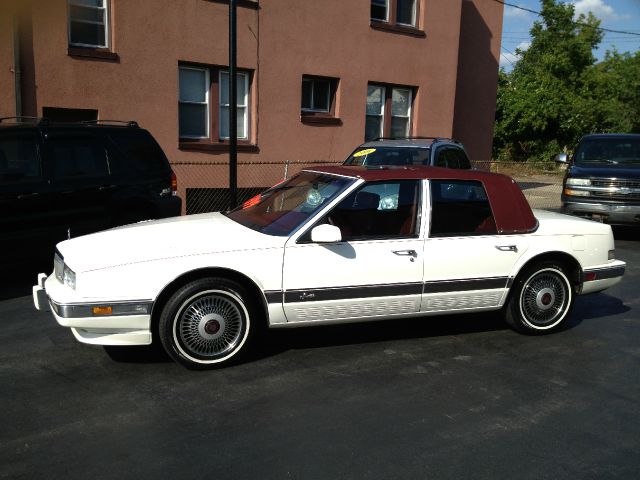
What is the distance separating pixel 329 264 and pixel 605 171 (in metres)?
8.63

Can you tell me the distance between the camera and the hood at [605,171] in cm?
1159

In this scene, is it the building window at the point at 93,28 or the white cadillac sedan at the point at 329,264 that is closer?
the white cadillac sedan at the point at 329,264

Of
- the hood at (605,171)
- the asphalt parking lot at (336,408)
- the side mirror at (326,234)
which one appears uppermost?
the hood at (605,171)

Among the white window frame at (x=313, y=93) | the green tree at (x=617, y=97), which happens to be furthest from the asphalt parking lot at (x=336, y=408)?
the green tree at (x=617, y=97)

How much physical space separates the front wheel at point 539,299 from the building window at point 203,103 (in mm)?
9160

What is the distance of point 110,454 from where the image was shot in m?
3.54

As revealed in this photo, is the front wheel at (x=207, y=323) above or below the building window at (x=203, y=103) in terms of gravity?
below

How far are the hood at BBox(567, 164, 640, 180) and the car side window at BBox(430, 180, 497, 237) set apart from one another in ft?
23.2

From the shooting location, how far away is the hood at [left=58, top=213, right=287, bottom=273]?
4.70 metres

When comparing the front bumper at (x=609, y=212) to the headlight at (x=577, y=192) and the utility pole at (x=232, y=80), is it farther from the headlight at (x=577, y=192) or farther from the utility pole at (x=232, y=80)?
the utility pole at (x=232, y=80)

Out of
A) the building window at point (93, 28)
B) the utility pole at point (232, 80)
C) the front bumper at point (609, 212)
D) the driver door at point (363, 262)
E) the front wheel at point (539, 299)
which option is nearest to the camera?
the driver door at point (363, 262)

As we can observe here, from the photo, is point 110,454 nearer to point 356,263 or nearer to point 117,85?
point 356,263

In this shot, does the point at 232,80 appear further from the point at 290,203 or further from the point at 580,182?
the point at 580,182

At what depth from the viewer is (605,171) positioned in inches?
467
